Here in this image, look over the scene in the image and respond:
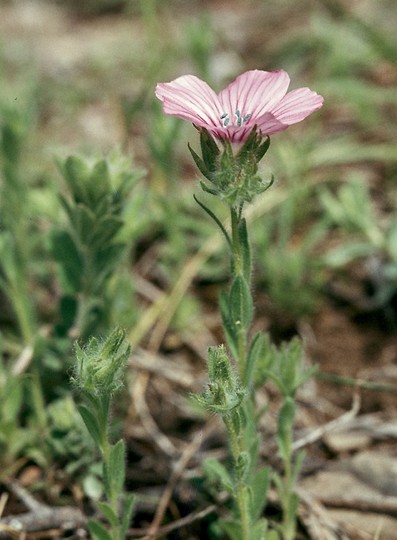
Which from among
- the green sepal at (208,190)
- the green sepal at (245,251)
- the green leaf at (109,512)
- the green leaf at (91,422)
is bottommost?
the green leaf at (109,512)

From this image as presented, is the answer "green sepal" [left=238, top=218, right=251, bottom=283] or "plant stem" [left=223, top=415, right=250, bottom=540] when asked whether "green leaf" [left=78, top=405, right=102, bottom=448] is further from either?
"green sepal" [left=238, top=218, right=251, bottom=283]

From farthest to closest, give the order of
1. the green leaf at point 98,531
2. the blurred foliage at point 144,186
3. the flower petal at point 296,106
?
the blurred foliage at point 144,186, the green leaf at point 98,531, the flower petal at point 296,106

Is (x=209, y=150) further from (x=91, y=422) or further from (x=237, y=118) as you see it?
(x=91, y=422)

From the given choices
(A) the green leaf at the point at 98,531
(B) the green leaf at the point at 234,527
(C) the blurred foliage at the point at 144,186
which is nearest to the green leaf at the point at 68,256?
(C) the blurred foliage at the point at 144,186

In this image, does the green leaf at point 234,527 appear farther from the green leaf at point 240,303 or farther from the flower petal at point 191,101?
the flower petal at point 191,101

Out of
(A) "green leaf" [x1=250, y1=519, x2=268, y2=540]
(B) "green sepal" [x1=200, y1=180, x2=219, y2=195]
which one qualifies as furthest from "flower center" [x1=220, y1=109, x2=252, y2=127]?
(A) "green leaf" [x1=250, y1=519, x2=268, y2=540]

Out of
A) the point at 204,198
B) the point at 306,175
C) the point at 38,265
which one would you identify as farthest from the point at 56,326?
the point at 306,175
